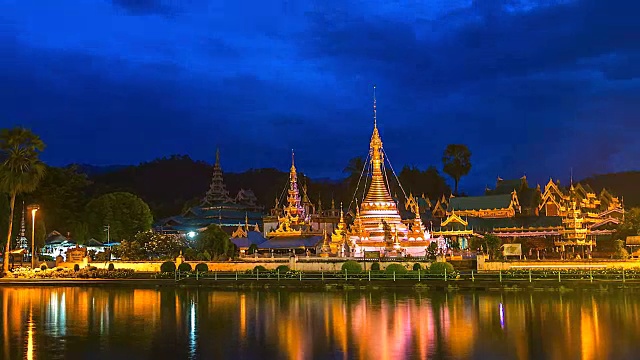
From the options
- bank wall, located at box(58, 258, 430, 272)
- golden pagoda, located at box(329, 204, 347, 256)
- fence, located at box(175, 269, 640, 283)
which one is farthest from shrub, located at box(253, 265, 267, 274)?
golden pagoda, located at box(329, 204, 347, 256)

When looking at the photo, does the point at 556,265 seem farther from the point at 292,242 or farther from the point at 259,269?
the point at 292,242

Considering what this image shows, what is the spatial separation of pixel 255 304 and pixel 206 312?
11.6ft

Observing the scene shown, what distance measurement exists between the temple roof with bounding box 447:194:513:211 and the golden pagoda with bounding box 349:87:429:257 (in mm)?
22724

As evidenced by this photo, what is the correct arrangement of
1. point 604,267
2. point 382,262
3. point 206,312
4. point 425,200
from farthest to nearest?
point 425,200
point 382,262
point 604,267
point 206,312

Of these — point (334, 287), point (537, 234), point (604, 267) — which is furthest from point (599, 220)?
point (334, 287)

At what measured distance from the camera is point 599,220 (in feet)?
219

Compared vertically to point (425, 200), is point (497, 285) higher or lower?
lower

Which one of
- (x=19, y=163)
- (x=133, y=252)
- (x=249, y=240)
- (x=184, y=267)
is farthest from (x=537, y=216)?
(x=19, y=163)

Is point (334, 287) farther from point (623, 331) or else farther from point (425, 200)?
point (425, 200)

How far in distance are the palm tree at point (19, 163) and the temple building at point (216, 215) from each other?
32.6 metres

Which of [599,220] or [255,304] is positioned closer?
[255,304]

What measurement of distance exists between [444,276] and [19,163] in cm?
3226

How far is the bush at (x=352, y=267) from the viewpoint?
4372 centimetres

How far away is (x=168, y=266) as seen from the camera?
48.4 m
